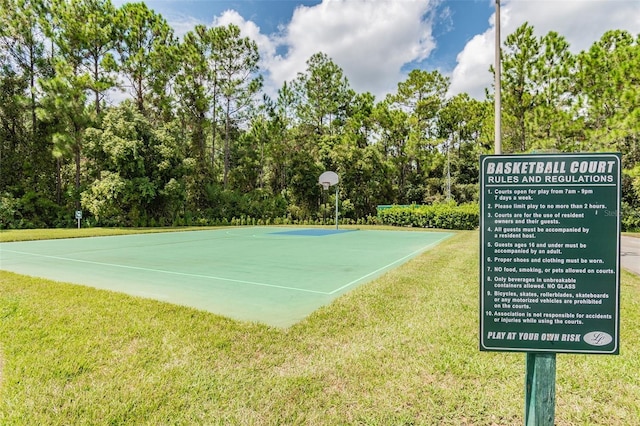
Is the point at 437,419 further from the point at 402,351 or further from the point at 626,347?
the point at 626,347

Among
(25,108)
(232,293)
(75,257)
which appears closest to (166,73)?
(25,108)

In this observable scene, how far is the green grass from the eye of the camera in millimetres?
2150

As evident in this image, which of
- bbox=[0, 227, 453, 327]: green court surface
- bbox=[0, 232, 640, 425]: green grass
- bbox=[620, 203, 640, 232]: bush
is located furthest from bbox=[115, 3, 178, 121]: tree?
bbox=[620, 203, 640, 232]: bush

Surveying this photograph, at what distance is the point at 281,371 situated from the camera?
8.73ft

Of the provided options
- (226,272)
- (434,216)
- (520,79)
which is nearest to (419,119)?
(434,216)

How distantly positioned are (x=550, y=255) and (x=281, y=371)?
6.46 ft

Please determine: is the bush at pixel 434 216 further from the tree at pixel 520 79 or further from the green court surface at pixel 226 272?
the green court surface at pixel 226 272

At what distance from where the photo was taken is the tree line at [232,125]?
1268 centimetres

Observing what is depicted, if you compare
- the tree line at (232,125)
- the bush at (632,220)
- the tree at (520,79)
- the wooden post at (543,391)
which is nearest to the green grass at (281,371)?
the wooden post at (543,391)

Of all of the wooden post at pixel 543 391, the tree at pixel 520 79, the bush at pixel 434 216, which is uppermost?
the tree at pixel 520 79

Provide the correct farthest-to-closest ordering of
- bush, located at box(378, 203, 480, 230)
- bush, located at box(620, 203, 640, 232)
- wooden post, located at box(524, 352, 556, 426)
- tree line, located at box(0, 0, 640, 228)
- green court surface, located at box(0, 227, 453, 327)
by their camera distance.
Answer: bush, located at box(378, 203, 480, 230) → bush, located at box(620, 203, 640, 232) → tree line, located at box(0, 0, 640, 228) → green court surface, located at box(0, 227, 453, 327) → wooden post, located at box(524, 352, 556, 426)

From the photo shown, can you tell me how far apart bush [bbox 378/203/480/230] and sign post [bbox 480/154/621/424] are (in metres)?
21.0

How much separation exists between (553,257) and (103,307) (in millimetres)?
4492

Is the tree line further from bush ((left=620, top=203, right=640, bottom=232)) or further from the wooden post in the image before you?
the wooden post
